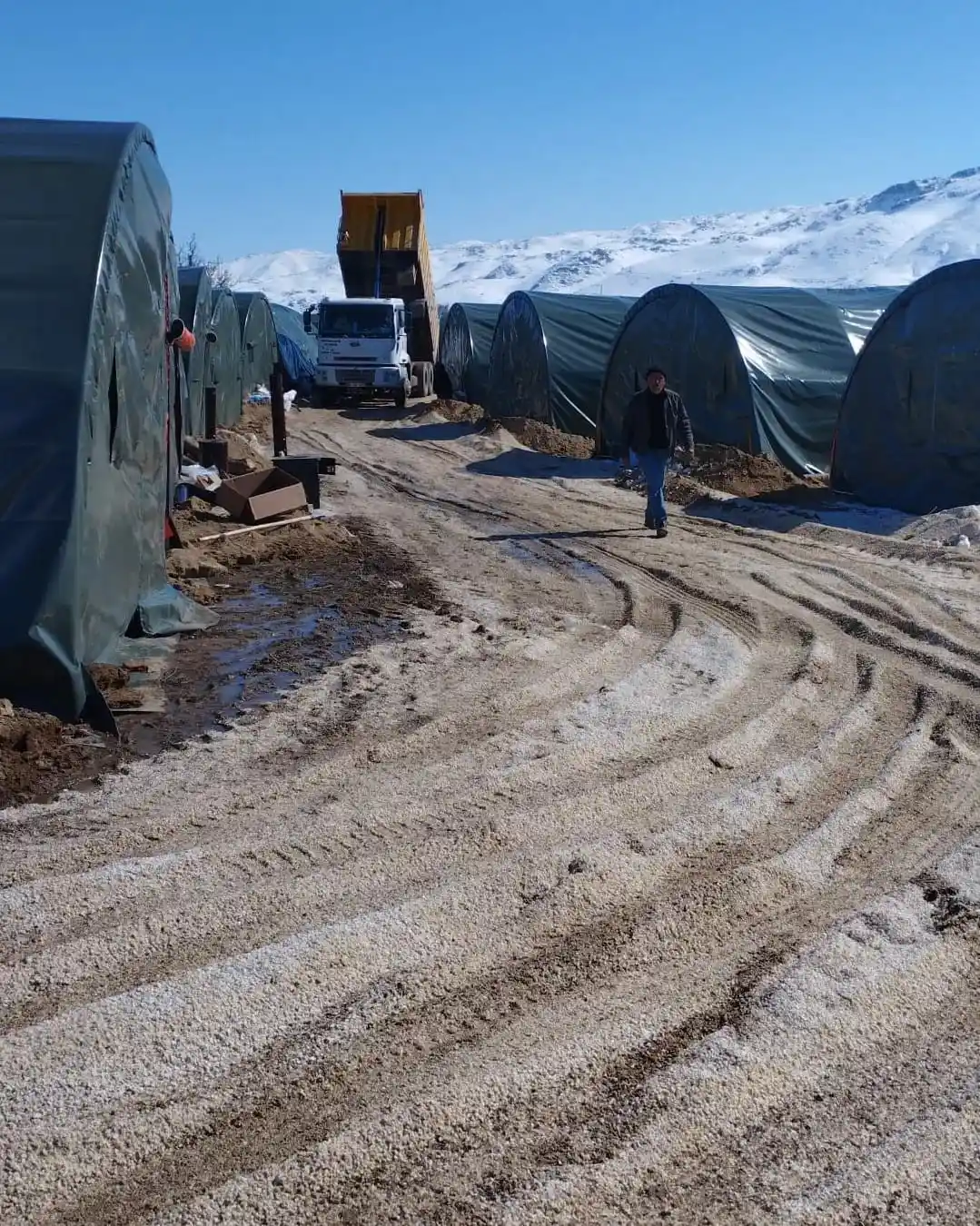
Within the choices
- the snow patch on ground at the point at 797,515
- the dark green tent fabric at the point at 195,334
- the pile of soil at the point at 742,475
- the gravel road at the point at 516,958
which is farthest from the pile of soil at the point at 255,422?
the gravel road at the point at 516,958

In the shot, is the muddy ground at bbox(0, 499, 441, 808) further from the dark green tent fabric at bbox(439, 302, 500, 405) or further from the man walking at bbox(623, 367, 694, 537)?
the dark green tent fabric at bbox(439, 302, 500, 405)

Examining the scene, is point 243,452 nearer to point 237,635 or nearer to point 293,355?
point 237,635

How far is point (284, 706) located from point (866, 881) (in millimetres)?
3375

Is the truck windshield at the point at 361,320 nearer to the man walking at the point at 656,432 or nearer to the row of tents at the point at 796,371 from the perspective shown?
the row of tents at the point at 796,371

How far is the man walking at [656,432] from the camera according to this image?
12.9m

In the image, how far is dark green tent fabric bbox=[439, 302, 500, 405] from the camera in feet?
101

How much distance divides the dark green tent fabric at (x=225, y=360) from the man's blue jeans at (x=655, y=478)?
10163 millimetres

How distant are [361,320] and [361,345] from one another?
2.18 feet

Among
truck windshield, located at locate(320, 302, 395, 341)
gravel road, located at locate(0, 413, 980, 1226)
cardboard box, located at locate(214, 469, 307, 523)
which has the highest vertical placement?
truck windshield, located at locate(320, 302, 395, 341)

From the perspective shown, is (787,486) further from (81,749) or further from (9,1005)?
(9,1005)

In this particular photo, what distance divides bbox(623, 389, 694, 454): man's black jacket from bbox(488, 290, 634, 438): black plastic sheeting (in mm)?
9561

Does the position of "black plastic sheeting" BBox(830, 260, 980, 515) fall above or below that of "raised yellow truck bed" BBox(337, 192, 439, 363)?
below

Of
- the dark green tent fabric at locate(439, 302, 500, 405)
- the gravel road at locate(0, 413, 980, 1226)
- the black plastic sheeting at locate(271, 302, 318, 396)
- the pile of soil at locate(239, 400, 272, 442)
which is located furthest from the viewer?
the black plastic sheeting at locate(271, 302, 318, 396)

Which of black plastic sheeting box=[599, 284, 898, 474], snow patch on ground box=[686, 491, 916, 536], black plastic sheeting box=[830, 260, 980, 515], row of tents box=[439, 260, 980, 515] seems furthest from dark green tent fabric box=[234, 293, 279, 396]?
black plastic sheeting box=[830, 260, 980, 515]
